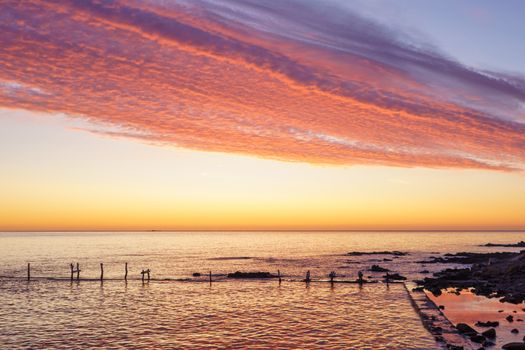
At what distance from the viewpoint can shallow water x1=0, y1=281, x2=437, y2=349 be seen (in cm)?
3425

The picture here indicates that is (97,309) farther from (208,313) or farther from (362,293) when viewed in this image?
(362,293)

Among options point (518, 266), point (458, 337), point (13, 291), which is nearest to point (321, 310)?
point (458, 337)

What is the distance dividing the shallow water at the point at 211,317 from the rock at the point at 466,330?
2415 mm

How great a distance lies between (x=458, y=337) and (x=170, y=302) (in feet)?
107

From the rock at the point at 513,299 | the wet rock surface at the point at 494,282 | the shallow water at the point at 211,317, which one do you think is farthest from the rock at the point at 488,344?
the wet rock surface at the point at 494,282

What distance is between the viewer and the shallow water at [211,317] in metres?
34.2

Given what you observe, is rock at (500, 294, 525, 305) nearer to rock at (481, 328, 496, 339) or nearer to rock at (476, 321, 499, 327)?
rock at (476, 321, 499, 327)

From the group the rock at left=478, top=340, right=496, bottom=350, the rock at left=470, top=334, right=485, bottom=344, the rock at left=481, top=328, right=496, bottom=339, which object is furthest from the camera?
the rock at left=481, top=328, right=496, bottom=339

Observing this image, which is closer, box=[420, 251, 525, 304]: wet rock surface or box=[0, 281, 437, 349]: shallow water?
box=[0, 281, 437, 349]: shallow water

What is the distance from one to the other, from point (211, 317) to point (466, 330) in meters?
23.0

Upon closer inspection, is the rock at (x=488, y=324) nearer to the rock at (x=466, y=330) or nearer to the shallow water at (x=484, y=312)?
the shallow water at (x=484, y=312)

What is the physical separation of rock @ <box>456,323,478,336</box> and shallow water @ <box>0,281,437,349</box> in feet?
7.92

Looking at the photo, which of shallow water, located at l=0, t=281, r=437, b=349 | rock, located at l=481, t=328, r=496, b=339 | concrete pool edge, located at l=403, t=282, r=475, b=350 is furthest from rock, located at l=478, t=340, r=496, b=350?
shallow water, located at l=0, t=281, r=437, b=349

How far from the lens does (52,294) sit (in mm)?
58438
